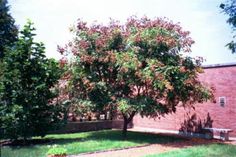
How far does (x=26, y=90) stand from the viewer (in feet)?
54.2

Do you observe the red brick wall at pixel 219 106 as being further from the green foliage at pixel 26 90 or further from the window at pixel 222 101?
the green foliage at pixel 26 90

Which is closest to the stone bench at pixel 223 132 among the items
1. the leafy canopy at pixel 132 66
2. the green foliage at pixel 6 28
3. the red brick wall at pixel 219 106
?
the red brick wall at pixel 219 106

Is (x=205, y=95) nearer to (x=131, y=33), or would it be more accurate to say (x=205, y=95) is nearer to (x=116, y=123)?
A: (x=131, y=33)

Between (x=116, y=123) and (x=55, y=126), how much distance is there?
959 cm

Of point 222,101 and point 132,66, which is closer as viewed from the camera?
point 132,66

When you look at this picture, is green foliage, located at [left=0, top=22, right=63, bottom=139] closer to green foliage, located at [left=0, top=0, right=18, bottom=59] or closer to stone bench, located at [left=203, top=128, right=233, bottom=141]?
stone bench, located at [left=203, top=128, right=233, bottom=141]

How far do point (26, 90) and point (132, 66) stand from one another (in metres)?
5.43

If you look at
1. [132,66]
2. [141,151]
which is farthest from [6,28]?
[141,151]

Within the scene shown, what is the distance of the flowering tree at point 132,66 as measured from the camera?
56.2 feet

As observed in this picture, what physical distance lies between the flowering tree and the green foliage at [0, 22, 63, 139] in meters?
1.89

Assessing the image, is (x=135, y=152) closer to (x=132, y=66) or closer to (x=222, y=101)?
(x=132, y=66)

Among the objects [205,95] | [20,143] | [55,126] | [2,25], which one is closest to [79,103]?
[55,126]

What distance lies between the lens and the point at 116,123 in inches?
1030

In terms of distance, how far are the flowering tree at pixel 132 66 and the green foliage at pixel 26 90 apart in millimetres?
1893
